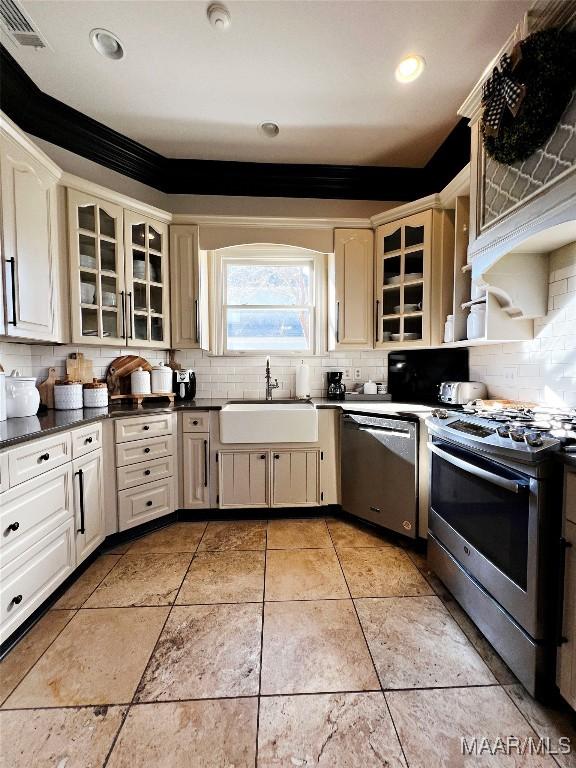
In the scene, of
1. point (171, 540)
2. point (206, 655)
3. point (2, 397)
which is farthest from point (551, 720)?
point (2, 397)

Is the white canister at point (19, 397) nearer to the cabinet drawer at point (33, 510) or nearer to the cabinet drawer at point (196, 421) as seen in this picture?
the cabinet drawer at point (33, 510)

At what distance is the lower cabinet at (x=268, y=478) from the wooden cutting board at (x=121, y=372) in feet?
3.39

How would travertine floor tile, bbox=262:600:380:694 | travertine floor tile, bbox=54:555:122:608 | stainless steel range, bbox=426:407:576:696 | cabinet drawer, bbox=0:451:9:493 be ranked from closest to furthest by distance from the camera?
1. stainless steel range, bbox=426:407:576:696
2. travertine floor tile, bbox=262:600:380:694
3. cabinet drawer, bbox=0:451:9:493
4. travertine floor tile, bbox=54:555:122:608

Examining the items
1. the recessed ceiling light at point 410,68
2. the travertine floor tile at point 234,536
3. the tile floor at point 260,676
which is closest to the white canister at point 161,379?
the travertine floor tile at point 234,536

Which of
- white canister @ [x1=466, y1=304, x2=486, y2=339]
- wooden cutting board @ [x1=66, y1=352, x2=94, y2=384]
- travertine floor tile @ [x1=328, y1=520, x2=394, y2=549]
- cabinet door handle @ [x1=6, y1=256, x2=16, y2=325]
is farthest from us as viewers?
wooden cutting board @ [x1=66, y1=352, x2=94, y2=384]

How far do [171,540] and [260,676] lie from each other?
1294 millimetres

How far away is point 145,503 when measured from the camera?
2426 mm

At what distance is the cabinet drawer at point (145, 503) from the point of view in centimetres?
232

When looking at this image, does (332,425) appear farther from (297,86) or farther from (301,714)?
(297,86)

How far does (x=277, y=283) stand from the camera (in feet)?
10.4

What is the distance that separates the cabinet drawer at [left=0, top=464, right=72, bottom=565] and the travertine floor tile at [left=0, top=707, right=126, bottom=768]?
56 centimetres

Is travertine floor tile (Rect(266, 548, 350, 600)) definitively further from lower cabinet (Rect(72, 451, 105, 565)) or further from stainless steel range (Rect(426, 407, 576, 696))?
lower cabinet (Rect(72, 451, 105, 565))

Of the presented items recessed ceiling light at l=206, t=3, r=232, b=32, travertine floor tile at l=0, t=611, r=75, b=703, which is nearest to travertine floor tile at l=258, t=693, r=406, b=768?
travertine floor tile at l=0, t=611, r=75, b=703

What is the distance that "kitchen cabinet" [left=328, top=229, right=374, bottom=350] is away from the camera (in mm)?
2836
